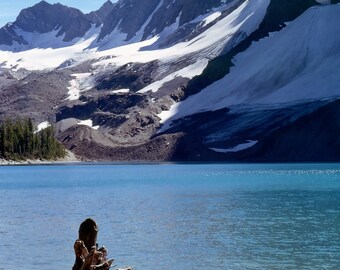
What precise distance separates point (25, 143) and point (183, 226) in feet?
402

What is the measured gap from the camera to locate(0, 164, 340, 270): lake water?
34406mm

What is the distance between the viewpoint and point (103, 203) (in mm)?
64000

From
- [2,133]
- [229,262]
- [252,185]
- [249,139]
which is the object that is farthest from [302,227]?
[249,139]

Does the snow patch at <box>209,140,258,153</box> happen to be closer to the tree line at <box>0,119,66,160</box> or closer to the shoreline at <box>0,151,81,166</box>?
the shoreline at <box>0,151,81,166</box>

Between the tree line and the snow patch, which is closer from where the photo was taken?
the tree line

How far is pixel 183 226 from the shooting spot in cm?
4681

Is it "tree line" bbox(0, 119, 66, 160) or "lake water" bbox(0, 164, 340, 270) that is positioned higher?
"tree line" bbox(0, 119, 66, 160)

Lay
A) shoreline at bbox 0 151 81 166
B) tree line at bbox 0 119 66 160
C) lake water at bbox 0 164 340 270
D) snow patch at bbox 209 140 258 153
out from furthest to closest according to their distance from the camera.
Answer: snow patch at bbox 209 140 258 153 < shoreline at bbox 0 151 81 166 < tree line at bbox 0 119 66 160 < lake water at bbox 0 164 340 270

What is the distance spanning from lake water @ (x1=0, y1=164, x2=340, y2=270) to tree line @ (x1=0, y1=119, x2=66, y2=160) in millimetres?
79346

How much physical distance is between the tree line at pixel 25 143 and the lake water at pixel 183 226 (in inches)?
3124

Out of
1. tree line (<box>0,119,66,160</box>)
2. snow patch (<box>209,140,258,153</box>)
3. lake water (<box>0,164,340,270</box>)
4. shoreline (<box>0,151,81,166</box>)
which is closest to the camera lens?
lake water (<box>0,164,340,270</box>)

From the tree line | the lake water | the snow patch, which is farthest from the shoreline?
the lake water

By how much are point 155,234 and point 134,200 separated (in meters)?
24.1

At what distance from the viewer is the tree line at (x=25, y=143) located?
521 ft
